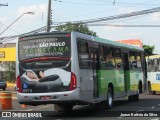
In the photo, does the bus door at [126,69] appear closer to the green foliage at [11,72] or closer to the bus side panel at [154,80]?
the bus side panel at [154,80]

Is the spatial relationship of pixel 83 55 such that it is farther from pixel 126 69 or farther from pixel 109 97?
pixel 126 69

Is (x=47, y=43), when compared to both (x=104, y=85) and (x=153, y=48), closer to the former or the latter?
(x=104, y=85)

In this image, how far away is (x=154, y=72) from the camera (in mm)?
33344

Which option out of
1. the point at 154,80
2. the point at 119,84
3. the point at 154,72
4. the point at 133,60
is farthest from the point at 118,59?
the point at 154,80

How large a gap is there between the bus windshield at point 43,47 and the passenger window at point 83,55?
0.55 meters

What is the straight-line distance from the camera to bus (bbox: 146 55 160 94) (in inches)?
1293

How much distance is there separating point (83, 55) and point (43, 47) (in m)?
1.59

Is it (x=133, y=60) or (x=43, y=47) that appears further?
(x=133, y=60)

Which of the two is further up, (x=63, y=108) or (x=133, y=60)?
(x=133, y=60)

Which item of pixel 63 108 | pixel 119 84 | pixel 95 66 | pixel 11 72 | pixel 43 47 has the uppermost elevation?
pixel 43 47

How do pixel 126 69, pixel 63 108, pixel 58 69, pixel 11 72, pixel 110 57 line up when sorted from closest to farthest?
1. pixel 58 69
2. pixel 63 108
3. pixel 110 57
4. pixel 126 69
5. pixel 11 72

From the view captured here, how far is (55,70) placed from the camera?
1616cm

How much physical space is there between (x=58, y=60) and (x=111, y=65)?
15.8 feet

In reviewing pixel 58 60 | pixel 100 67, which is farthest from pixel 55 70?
pixel 100 67
